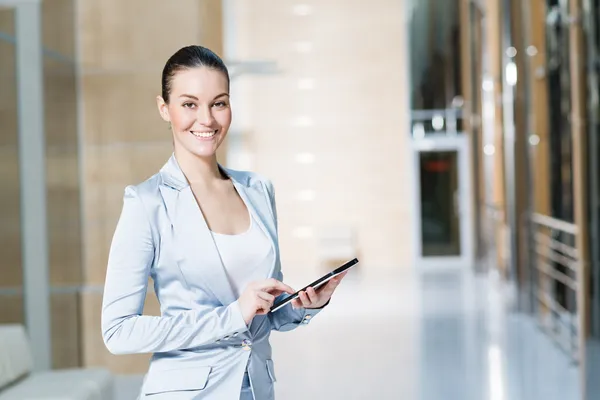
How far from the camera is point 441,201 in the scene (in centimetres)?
1820

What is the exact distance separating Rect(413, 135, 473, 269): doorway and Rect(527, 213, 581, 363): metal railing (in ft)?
24.0

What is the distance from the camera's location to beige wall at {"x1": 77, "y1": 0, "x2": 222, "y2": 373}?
6.01 metres

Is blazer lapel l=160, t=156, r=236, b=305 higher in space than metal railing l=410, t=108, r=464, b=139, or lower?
lower

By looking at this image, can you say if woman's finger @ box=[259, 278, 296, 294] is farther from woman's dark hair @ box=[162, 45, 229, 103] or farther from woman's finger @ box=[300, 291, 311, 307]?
woman's dark hair @ box=[162, 45, 229, 103]

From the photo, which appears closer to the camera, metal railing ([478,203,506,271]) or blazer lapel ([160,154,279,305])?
blazer lapel ([160,154,279,305])

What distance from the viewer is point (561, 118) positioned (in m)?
9.30

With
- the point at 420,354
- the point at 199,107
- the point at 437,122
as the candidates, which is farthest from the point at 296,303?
the point at 437,122

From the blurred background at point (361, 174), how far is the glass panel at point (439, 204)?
0.13 feet

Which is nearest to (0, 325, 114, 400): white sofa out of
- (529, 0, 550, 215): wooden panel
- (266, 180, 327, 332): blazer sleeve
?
(266, 180, 327, 332): blazer sleeve

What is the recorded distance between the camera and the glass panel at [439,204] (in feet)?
59.3

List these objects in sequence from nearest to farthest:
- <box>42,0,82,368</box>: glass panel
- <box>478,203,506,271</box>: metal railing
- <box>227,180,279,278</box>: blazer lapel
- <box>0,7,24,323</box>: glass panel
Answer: <box>227,180,279,278</box>: blazer lapel → <box>42,0,82,368</box>: glass panel → <box>0,7,24,323</box>: glass panel → <box>478,203,506,271</box>: metal railing

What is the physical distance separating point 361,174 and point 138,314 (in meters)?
16.9

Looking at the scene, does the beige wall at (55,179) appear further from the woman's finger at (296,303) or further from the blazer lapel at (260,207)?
the woman's finger at (296,303)

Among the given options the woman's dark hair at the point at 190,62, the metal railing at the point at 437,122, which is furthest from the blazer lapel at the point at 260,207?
the metal railing at the point at 437,122
